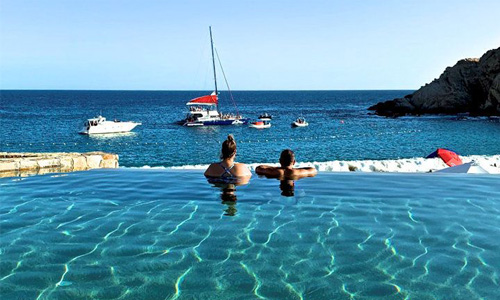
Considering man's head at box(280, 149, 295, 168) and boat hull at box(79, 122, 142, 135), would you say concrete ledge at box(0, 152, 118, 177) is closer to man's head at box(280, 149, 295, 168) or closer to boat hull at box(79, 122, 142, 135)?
man's head at box(280, 149, 295, 168)

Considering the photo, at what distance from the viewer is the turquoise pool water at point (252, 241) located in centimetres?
509

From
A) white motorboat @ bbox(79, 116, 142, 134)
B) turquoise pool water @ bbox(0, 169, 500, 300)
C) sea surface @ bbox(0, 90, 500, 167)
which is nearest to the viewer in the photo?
turquoise pool water @ bbox(0, 169, 500, 300)

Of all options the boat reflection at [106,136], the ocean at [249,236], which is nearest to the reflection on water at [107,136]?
the boat reflection at [106,136]

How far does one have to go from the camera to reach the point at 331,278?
17.3 feet

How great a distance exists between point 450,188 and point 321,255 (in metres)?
5.32

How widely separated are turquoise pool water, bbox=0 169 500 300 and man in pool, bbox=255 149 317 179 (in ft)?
1.36

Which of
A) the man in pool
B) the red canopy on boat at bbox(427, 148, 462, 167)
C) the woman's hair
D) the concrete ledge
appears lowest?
the red canopy on boat at bbox(427, 148, 462, 167)

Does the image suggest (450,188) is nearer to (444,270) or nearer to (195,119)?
(444,270)

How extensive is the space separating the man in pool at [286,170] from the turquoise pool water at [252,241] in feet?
1.36

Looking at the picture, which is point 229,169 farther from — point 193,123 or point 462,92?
point 462,92

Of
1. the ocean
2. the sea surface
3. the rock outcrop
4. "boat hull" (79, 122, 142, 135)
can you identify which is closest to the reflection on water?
the sea surface

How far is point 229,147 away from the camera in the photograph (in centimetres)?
989

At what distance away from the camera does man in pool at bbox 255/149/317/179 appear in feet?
34.4

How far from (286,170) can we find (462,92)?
78544 millimetres
